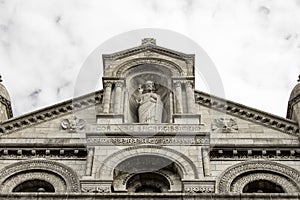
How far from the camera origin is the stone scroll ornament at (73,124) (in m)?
26.4

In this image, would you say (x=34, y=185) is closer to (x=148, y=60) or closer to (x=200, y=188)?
(x=200, y=188)

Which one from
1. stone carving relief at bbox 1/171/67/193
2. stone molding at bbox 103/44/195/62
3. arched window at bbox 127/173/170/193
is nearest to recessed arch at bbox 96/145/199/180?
arched window at bbox 127/173/170/193

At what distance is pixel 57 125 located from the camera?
26703 mm

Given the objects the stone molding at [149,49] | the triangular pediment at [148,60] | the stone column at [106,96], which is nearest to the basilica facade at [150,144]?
the stone column at [106,96]

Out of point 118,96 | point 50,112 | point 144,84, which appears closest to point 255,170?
point 118,96

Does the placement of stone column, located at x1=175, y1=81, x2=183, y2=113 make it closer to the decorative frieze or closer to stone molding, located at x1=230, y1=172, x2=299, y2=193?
stone molding, located at x1=230, y1=172, x2=299, y2=193

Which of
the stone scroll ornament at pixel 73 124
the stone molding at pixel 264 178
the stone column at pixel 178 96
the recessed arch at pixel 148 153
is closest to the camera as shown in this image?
the recessed arch at pixel 148 153

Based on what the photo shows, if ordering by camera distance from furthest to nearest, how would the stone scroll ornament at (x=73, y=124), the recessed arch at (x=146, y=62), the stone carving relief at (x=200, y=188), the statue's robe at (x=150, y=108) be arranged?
1. the recessed arch at (x=146, y=62)
2. the stone scroll ornament at (x=73, y=124)
3. the statue's robe at (x=150, y=108)
4. the stone carving relief at (x=200, y=188)

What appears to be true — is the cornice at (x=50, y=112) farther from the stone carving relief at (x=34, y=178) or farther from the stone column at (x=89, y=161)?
the stone column at (x=89, y=161)

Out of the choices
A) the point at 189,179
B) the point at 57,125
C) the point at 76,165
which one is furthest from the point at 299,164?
the point at 57,125

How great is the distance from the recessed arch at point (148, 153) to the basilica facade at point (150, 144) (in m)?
0.04

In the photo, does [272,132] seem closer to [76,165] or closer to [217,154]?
[217,154]

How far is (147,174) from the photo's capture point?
23469 millimetres

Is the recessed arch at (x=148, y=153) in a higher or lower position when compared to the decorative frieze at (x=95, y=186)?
higher
